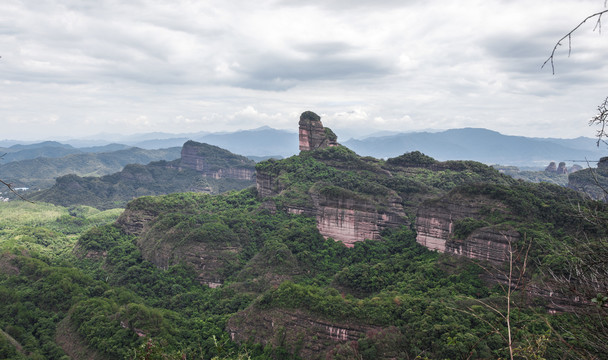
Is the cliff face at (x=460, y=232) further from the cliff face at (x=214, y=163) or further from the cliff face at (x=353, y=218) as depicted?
the cliff face at (x=214, y=163)

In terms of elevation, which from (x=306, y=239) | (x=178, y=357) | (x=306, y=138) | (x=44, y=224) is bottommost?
(x=44, y=224)

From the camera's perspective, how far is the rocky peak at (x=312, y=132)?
283 feet

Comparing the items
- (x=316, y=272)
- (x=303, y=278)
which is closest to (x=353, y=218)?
(x=316, y=272)

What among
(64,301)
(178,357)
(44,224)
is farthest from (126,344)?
(44,224)

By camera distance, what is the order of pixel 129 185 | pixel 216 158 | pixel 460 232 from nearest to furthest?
pixel 460 232, pixel 129 185, pixel 216 158

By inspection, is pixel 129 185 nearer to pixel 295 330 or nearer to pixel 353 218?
pixel 353 218

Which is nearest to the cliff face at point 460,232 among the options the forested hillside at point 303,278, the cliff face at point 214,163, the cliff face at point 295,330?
the forested hillside at point 303,278

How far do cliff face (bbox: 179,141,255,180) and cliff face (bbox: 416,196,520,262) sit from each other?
424 ft

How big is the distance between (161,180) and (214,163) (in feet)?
81.9

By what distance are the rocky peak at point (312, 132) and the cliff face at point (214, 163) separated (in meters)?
86.8

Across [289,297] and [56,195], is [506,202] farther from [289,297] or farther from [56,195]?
[56,195]

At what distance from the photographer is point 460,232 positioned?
135 feet

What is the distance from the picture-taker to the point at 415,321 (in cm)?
3097

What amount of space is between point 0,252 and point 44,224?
2165 inches
